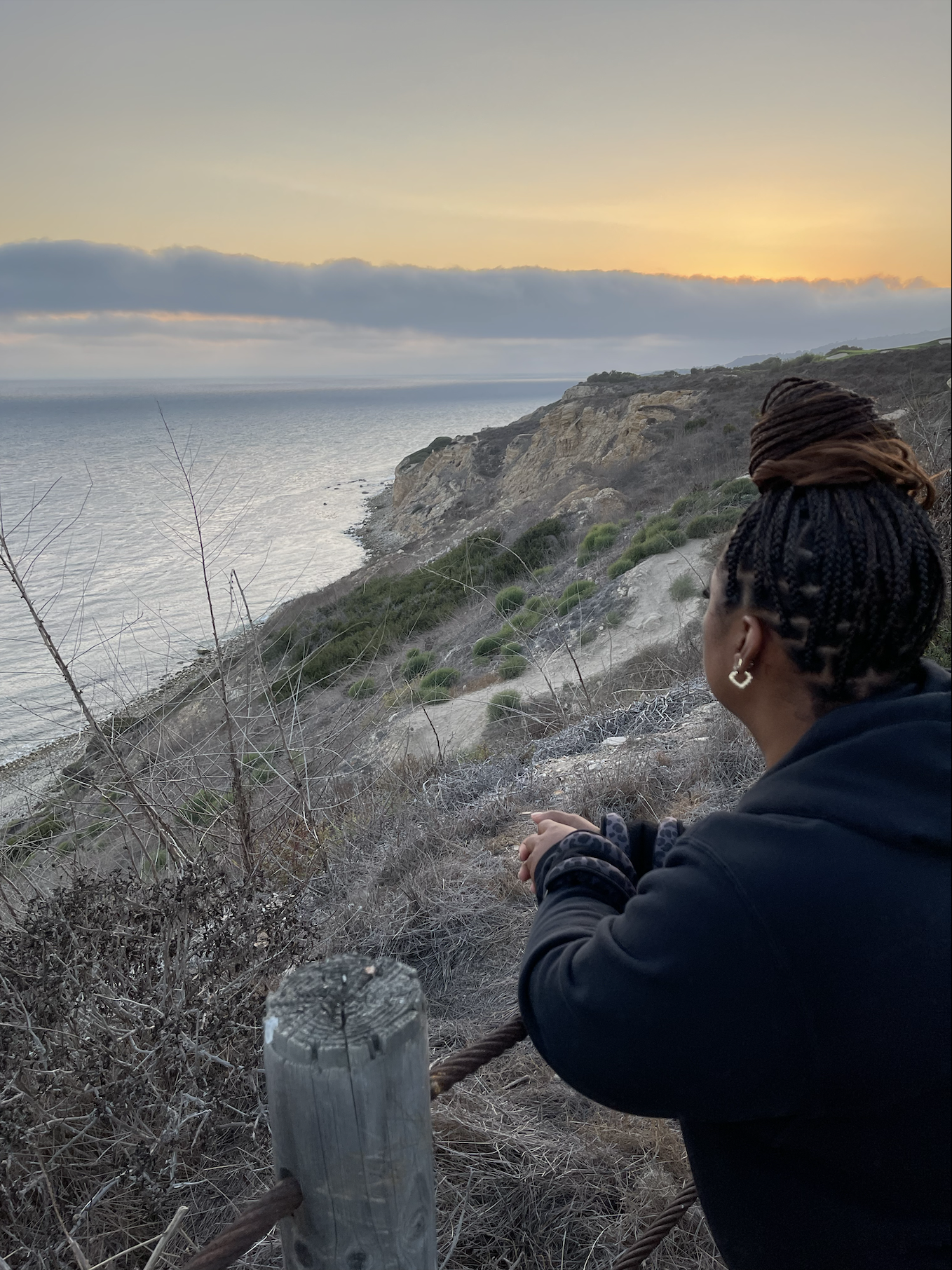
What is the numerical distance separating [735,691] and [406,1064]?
697mm

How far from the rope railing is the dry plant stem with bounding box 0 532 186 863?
2761mm

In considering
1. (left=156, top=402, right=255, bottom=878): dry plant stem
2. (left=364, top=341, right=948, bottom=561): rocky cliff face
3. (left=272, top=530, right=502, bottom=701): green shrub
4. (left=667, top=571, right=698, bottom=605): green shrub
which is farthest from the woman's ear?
(left=364, top=341, right=948, bottom=561): rocky cliff face

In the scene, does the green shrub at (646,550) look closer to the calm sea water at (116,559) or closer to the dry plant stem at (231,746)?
the calm sea water at (116,559)

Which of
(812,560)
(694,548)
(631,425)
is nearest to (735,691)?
(812,560)

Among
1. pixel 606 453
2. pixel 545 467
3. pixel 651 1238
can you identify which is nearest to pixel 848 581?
pixel 651 1238

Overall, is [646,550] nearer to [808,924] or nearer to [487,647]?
[487,647]

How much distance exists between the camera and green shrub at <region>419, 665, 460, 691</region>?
1447 cm

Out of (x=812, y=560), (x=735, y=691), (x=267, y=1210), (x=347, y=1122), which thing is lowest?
(x=267, y=1210)

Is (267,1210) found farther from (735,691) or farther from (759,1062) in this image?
(735,691)

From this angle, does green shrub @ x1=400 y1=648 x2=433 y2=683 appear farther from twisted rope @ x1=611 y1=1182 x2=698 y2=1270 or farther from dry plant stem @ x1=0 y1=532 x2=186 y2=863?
twisted rope @ x1=611 y1=1182 x2=698 y2=1270

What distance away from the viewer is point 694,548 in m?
16.5

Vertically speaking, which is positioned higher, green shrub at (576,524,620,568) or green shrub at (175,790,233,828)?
green shrub at (175,790,233,828)

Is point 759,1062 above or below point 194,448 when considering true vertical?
below

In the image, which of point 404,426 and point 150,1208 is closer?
point 150,1208
